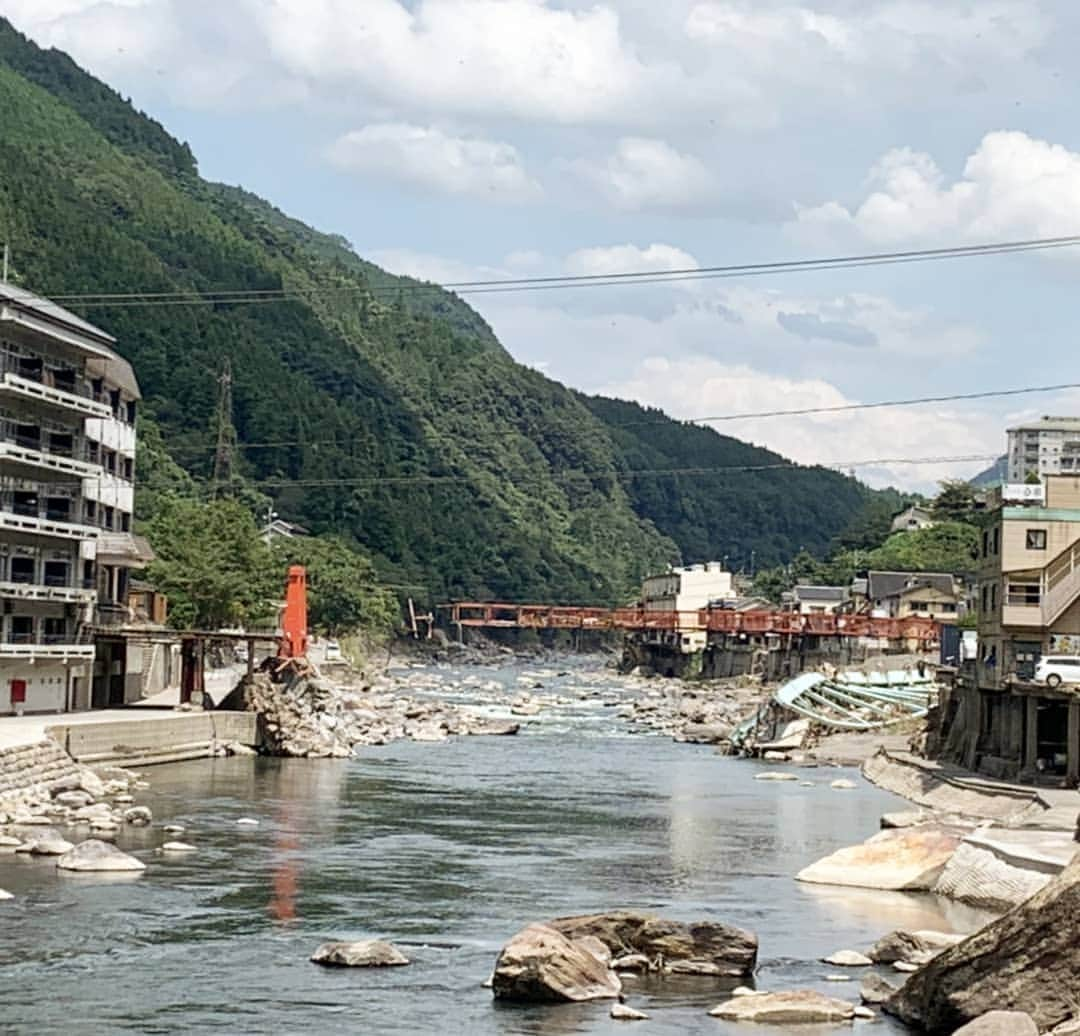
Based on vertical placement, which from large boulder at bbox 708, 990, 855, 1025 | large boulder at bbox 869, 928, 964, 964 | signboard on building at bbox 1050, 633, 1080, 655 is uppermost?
signboard on building at bbox 1050, 633, 1080, 655

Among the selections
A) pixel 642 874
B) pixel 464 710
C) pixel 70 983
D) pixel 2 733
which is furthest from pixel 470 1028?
pixel 464 710

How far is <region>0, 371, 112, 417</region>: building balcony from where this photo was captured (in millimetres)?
59000

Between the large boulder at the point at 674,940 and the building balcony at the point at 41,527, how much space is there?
3683 cm

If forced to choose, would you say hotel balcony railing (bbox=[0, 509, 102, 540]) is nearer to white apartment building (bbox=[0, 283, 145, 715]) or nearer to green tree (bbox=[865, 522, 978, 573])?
white apartment building (bbox=[0, 283, 145, 715])

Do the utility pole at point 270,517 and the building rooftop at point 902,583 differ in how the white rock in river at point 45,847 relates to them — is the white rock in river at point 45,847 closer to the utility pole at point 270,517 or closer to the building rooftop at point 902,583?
the building rooftop at point 902,583

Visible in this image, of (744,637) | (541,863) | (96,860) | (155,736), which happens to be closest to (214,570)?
(155,736)

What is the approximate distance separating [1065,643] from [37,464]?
Result: 3264 centimetres

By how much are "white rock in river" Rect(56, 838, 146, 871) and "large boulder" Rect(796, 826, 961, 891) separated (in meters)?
12.7

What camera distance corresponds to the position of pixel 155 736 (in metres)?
58.7

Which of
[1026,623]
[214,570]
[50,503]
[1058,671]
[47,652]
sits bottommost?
[47,652]

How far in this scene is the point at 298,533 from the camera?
196750 millimetres

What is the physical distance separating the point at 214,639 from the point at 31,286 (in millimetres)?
128254

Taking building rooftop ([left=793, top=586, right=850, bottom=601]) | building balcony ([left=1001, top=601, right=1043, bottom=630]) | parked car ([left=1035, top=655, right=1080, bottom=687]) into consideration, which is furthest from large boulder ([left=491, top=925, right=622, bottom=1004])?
building rooftop ([left=793, top=586, right=850, bottom=601])

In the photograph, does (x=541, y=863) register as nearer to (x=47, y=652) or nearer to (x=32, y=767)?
(x=32, y=767)
